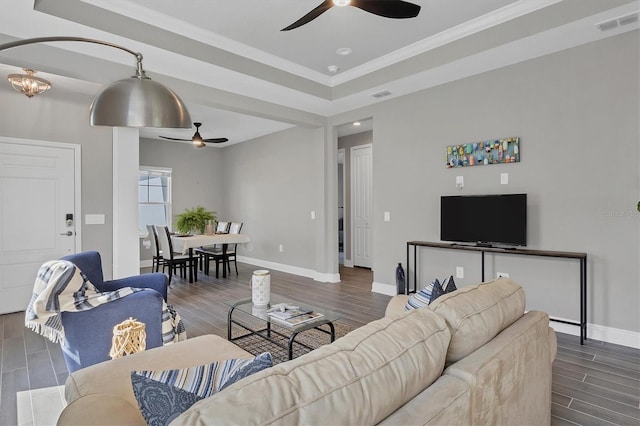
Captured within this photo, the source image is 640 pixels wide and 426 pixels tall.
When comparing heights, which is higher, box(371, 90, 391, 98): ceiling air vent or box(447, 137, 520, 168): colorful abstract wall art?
box(371, 90, 391, 98): ceiling air vent

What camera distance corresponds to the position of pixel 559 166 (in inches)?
137

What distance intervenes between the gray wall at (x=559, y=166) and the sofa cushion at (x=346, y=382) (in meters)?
3.01

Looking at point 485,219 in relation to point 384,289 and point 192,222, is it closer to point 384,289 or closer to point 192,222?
point 384,289

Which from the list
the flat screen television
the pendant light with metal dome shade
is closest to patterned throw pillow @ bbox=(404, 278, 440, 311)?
the pendant light with metal dome shade

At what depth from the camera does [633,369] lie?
2.69 metres

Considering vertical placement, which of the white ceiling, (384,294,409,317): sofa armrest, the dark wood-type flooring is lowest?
the dark wood-type flooring

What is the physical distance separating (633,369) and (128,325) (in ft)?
11.5

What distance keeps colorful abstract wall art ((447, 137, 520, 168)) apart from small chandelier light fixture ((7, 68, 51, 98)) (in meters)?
4.67

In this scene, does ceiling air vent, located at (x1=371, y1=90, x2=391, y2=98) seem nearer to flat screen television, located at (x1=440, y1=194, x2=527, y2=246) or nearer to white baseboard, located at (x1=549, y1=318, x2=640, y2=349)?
flat screen television, located at (x1=440, y1=194, x2=527, y2=246)

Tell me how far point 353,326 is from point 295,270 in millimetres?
3281

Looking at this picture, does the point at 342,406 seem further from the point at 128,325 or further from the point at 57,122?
the point at 57,122

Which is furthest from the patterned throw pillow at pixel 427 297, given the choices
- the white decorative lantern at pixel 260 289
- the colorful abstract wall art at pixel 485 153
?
the colorful abstract wall art at pixel 485 153

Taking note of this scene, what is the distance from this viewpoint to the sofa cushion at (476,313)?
1236 mm

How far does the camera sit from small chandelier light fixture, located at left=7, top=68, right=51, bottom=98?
12.2ft
